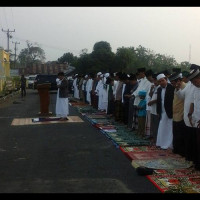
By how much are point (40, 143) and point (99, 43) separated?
33274 millimetres

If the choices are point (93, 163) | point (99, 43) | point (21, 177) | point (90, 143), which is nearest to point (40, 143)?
point (90, 143)

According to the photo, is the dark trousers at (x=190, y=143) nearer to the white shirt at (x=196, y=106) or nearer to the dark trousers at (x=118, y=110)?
the white shirt at (x=196, y=106)

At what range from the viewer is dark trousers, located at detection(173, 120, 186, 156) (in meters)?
7.92

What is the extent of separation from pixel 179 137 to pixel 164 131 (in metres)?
Result: 1.00

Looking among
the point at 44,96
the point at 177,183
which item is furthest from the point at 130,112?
the point at 177,183

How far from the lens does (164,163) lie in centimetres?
752

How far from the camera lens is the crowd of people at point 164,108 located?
7.02 m

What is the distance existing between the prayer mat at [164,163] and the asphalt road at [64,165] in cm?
22

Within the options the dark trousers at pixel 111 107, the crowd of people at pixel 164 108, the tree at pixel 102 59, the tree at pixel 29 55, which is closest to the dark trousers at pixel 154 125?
the crowd of people at pixel 164 108

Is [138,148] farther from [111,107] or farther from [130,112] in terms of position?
[111,107]

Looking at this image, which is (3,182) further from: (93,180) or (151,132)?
(151,132)

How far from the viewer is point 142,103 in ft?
34.4

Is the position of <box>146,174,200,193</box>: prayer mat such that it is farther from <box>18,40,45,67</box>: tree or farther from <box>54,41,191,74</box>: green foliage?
<box>18,40,45,67</box>: tree

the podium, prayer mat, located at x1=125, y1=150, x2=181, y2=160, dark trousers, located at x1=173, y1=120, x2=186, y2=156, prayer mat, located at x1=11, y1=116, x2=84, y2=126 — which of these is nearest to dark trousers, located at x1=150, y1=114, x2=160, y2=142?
prayer mat, located at x1=125, y1=150, x2=181, y2=160
